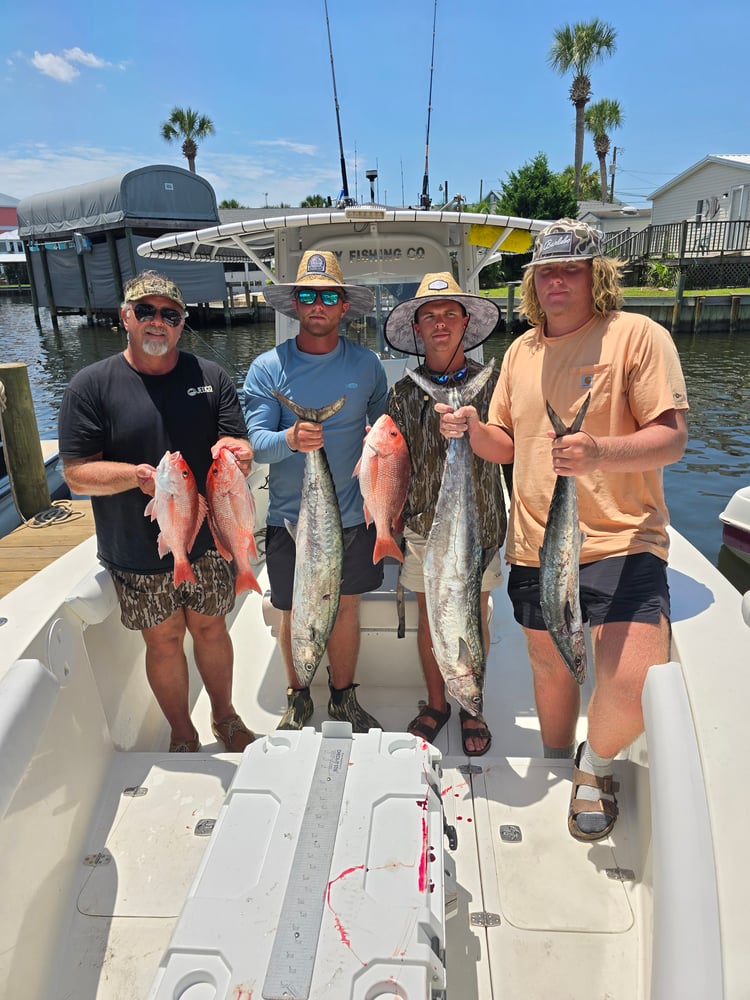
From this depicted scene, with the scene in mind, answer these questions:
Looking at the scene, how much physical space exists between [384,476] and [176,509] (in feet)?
2.66

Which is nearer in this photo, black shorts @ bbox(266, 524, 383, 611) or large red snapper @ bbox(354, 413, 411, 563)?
large red snapper @ bbox(354, 413, 411, 563)

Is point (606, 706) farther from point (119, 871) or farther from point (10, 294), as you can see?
point (10, 294)

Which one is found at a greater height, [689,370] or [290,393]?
[290,393]

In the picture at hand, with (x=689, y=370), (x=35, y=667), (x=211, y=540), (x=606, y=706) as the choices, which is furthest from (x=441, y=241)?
(x=689, y=370)

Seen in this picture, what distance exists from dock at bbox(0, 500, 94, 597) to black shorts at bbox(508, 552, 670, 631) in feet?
15.4

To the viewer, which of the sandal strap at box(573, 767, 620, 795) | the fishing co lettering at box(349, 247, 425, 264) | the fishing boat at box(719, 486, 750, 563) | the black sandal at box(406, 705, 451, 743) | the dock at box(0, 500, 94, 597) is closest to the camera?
the sandal strap at box(573, 767, 620, 795)

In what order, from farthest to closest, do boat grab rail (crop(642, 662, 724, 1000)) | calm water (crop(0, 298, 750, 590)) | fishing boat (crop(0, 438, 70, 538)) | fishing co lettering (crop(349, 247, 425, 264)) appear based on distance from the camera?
calm water (crop(0, 298, 750, 590)) < fishing boat (crop(0, 438, 70, 538)) < fishing co lettering (crop(349, 247, 425, 264)) < boat grab rail (crop(642, 662, 724, 1000))

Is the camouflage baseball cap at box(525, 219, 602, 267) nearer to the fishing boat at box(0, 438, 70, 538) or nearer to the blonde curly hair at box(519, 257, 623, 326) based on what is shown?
the blonde curly hair at box(519, 257, 623, 326)

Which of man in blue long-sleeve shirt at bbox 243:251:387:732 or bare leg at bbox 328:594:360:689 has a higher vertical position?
man in blue long-sleeve shirt at bbox 243:251:387:732

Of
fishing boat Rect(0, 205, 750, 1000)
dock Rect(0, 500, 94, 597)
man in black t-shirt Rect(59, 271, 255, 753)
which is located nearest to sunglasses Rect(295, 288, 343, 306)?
man in black t-shirt Rect(59, 271, 255, 753)

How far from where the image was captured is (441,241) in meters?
4.25

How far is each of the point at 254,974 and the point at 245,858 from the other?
291 millimetres

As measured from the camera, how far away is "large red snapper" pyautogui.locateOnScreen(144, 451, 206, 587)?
Result: 2.33m

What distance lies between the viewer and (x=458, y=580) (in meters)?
2.42
